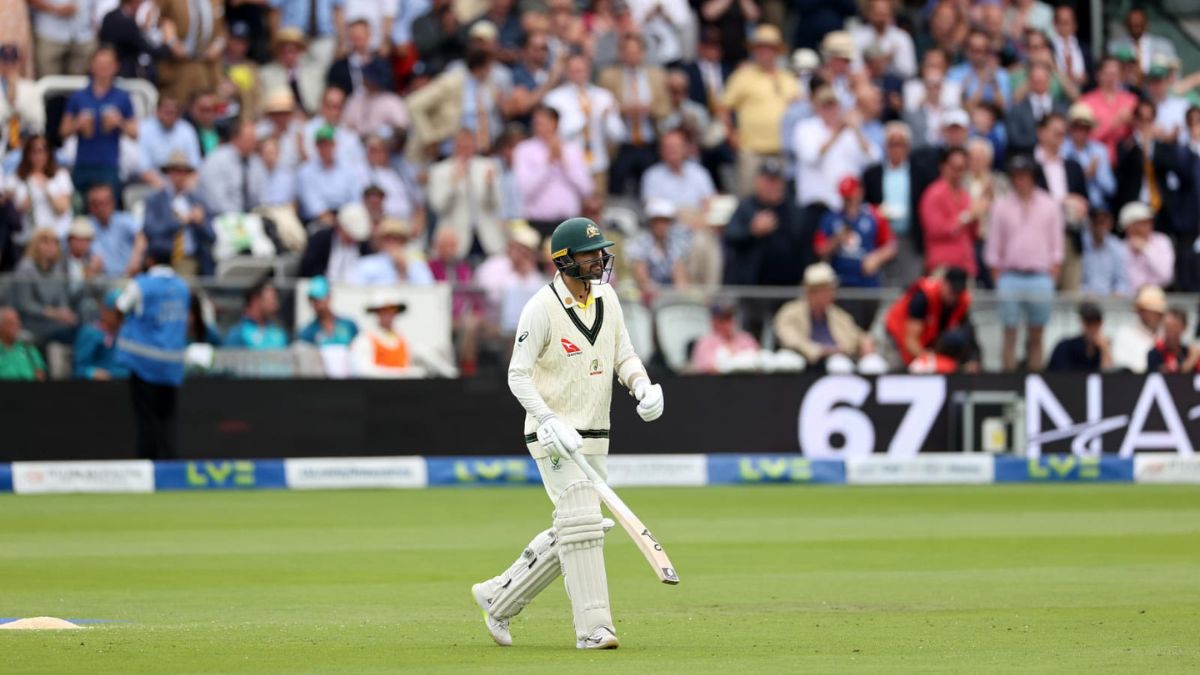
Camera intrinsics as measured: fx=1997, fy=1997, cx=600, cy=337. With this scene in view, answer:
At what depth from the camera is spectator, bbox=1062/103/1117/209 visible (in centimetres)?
1780

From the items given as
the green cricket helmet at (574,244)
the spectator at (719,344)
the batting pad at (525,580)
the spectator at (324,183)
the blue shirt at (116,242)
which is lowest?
the spectator at (719,344)

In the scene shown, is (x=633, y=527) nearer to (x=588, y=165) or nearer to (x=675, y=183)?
(x=675, y=183)

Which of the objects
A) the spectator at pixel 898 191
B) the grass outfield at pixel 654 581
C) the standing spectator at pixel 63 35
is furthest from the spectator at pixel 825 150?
the standing spectator at pixel 63 35

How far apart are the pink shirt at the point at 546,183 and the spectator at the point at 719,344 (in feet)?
5.90

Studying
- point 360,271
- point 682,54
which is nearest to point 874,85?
point 682,54

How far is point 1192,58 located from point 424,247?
941 cm

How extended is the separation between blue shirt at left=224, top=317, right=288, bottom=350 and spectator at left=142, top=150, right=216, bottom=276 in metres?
0.68

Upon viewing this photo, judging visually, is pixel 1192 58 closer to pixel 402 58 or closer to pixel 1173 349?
pixel 1173 349

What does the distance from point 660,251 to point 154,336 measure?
4.19 m

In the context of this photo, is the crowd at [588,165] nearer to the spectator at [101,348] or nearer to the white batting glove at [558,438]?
the spectator at [101,348]

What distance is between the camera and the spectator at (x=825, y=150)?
16859 mm

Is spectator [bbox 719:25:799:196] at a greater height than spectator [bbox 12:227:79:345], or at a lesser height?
greater

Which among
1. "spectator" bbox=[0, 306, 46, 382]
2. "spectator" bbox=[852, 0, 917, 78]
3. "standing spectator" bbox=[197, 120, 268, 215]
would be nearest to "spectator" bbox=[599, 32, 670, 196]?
"spectator" bbox=[852, 0, 917, 78]

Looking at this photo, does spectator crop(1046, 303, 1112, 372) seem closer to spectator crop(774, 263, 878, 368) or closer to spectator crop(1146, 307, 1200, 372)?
spectator crop(1146, 307, 1200, 372)
